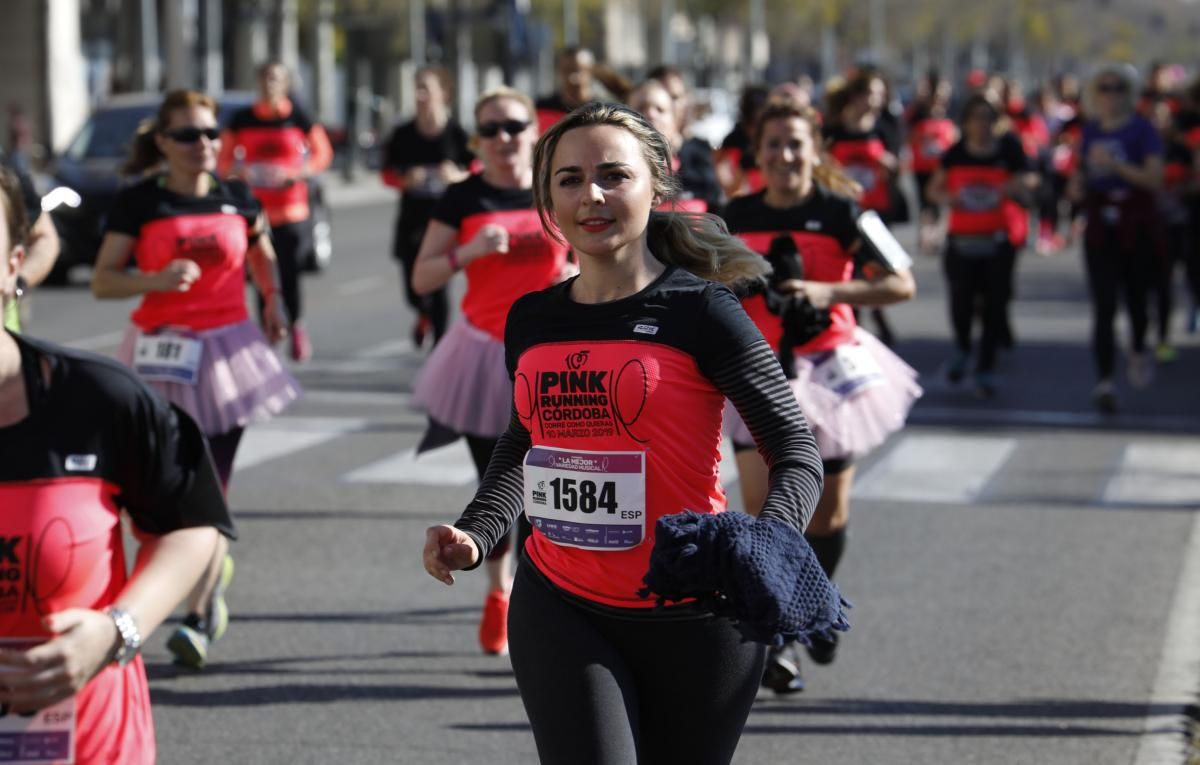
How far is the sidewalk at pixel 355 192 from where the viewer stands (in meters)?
40.8

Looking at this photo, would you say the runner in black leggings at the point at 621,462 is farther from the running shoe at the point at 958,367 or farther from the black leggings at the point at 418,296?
the running shoe at the point at 958,367

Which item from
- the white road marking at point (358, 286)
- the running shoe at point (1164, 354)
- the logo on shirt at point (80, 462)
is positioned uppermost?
the logo on shirt at point (80, 462)

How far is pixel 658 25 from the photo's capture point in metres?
105

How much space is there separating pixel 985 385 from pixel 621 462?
10.6 metres

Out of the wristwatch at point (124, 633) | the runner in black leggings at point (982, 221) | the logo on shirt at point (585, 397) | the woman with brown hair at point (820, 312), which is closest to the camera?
the wristwatch at point (124, 633)

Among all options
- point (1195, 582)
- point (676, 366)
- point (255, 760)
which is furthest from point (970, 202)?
point (676, 366)

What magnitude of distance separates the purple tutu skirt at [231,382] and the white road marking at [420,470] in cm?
304

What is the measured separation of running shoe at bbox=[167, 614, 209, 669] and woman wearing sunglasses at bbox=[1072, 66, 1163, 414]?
7.76m

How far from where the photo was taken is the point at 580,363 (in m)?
4.09

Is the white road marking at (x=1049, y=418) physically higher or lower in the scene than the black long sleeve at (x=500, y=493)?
lower

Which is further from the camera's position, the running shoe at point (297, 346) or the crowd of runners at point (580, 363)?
the running shoe at point (297, 346)

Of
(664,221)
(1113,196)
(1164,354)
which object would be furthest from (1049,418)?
(664,221)

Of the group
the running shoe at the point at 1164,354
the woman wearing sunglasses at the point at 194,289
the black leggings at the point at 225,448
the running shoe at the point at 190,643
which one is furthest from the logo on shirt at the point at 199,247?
the running shoe at the point at 1164,354

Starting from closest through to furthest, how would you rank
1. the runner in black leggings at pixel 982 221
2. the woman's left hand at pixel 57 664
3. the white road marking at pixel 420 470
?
the woman's left hand at pixel 57 664 < the white road marking at pixel 420 470 < the runner in black leggings at pixel 982 221
